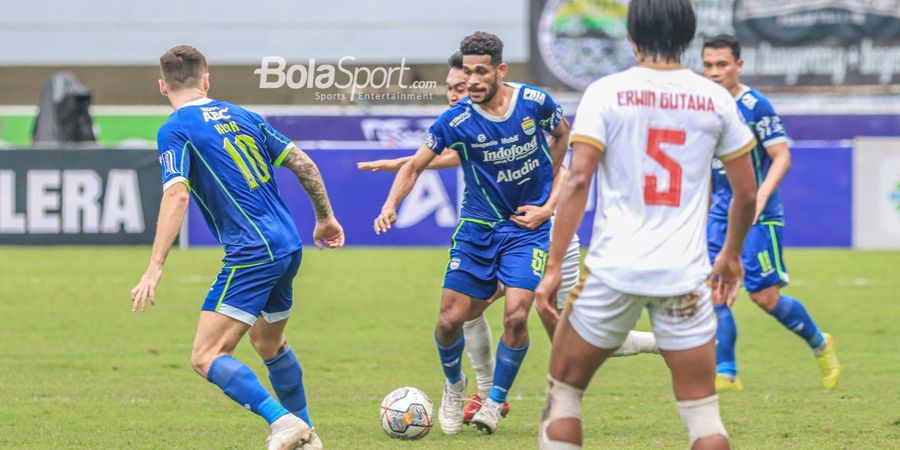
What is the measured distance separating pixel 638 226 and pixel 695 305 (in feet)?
1.17

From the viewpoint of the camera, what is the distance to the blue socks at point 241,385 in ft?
21.4

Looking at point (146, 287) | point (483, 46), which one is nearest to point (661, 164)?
point (146, 287)

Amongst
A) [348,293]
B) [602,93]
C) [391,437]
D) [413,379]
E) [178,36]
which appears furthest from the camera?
[178,36]

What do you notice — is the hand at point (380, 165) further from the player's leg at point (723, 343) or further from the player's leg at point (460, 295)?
the player's leg at point (723, 343)

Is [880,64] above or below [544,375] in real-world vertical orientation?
above

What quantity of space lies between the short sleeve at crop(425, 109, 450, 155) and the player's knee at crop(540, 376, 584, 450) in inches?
113

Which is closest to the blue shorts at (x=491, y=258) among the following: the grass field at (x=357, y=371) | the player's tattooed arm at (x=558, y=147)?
the player's tattooed arm at (x=558, y=147)

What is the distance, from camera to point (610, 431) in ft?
25.5

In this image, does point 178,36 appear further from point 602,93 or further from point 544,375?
point 602,93

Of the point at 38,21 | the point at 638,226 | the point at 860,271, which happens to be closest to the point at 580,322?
the point at 638,226

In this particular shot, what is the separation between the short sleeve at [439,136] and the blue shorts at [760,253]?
228cm

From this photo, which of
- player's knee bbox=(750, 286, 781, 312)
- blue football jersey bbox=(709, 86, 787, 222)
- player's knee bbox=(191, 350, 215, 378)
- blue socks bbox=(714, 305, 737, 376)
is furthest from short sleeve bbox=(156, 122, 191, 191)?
player's knee bbox=(750, 286, 781, 312)

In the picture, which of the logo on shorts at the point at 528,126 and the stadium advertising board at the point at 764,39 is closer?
the logo on shorts at the point at 528,126

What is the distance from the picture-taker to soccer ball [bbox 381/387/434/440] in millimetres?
7613
